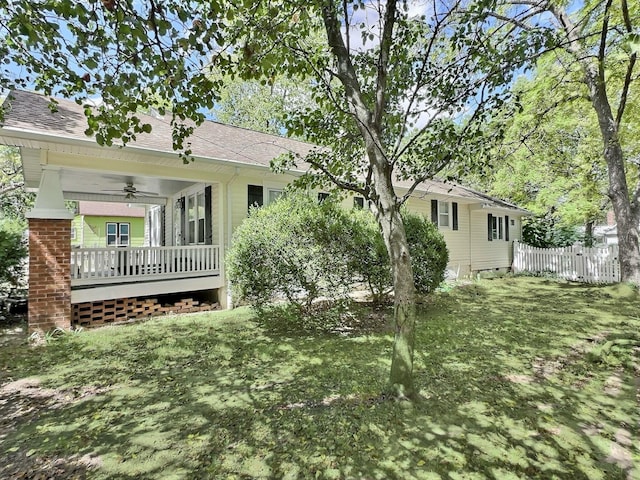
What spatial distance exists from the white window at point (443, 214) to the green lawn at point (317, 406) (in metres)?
8.34

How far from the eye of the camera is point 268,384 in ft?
13.9

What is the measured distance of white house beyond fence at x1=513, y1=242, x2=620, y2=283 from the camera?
43.2 feet

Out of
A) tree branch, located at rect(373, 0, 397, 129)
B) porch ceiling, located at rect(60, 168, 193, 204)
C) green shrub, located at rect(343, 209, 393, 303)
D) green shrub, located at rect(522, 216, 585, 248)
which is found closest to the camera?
tree branch, located at rect(373, 0, 397, 129)

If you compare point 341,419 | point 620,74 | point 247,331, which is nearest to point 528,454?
point 341,419

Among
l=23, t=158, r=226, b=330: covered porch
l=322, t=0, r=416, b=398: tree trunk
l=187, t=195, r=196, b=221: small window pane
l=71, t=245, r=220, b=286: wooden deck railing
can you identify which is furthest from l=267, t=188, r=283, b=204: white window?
l=322, t=0, r=416, b=398: tree trunk

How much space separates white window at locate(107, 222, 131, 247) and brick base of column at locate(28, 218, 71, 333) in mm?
18972

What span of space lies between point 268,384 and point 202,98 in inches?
134

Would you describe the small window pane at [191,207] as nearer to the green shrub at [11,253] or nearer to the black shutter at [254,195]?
the black shutter at [254,195]

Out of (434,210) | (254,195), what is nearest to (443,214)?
(434,210)

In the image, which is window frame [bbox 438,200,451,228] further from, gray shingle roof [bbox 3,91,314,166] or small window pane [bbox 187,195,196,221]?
small window pane [bbox 187,195,196,221]

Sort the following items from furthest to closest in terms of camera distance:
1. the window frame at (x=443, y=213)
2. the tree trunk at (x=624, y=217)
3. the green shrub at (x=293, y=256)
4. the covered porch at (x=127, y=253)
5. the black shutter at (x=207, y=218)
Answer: the window frame at (x=443, y=213) → the tree trunk at (x=624, y=217) → the black shutter at (x=207, y=218) → the green shrub at (x=293, y=256) → the covered porch at (x=127, y=253)

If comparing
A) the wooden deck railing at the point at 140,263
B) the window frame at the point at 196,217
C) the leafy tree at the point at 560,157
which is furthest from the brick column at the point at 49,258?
the leafy tree at the point at 560,157

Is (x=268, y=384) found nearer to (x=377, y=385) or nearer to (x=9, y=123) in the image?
(x=377, y=385)

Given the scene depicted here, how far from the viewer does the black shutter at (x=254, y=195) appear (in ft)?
30.5
